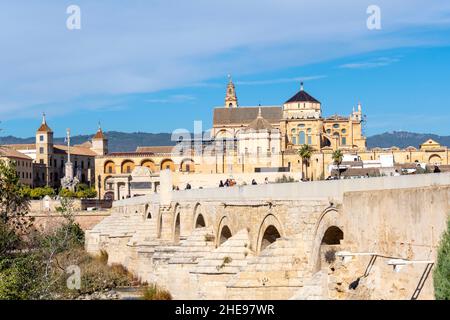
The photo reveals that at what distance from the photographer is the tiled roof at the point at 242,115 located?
367 feet

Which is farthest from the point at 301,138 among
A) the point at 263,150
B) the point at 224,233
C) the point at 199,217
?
the point at 224,233

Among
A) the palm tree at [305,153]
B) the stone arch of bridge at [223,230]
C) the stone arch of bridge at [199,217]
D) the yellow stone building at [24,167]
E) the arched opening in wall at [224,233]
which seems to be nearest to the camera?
the stone arch of bridge at [223,230]

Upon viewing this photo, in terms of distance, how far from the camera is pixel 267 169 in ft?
301

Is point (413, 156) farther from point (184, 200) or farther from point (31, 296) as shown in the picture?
point (31, 296)

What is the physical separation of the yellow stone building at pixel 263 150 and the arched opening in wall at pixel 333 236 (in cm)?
6065

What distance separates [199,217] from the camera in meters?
34.9

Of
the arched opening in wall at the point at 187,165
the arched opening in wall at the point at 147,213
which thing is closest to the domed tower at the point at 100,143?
the arched opening in wall at the point at 187,165

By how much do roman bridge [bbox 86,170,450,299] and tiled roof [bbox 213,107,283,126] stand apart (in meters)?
77.0

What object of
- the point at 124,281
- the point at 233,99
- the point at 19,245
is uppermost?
the point at 233,99

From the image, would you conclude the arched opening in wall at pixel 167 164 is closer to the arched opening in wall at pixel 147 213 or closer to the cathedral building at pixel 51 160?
the cathedral building at pixel 51 160

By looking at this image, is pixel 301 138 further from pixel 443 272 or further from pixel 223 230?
pixel 443 272
